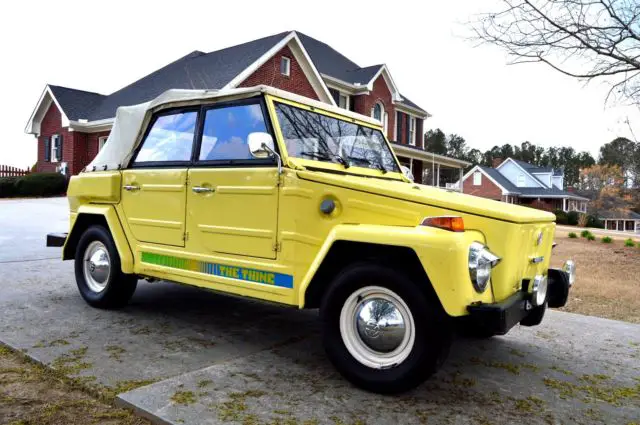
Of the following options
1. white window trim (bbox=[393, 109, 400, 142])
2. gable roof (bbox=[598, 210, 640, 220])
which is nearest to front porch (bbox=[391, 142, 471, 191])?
white window trim (bbox=[393, 109, 400, 142])

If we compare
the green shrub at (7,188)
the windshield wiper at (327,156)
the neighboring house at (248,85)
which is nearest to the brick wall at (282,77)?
the neighboring house at (248,85)

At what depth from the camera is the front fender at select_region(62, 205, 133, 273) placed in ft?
15.6

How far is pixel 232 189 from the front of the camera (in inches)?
155

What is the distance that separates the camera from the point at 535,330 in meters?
5.02

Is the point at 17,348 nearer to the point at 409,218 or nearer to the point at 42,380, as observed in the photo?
the point at 42,380

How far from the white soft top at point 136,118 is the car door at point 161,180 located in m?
0.09

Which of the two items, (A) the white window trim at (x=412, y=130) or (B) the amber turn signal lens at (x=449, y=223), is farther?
(A) the white window trim at (x=412, y=130)

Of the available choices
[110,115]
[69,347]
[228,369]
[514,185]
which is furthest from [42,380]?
[514,185]

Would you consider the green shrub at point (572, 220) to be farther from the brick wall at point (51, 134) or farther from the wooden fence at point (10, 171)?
the wooden fence at point (10, 171)

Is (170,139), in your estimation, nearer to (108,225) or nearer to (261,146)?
(108,225)

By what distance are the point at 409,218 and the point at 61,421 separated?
2311mm

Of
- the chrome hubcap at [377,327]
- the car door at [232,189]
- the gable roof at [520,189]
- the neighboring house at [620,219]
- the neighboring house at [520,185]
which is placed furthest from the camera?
the neighboring house at [620,219]

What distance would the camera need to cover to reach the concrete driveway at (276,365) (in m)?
2.96

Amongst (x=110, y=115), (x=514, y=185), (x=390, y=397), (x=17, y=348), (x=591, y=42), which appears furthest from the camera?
(x=514, y=185)
